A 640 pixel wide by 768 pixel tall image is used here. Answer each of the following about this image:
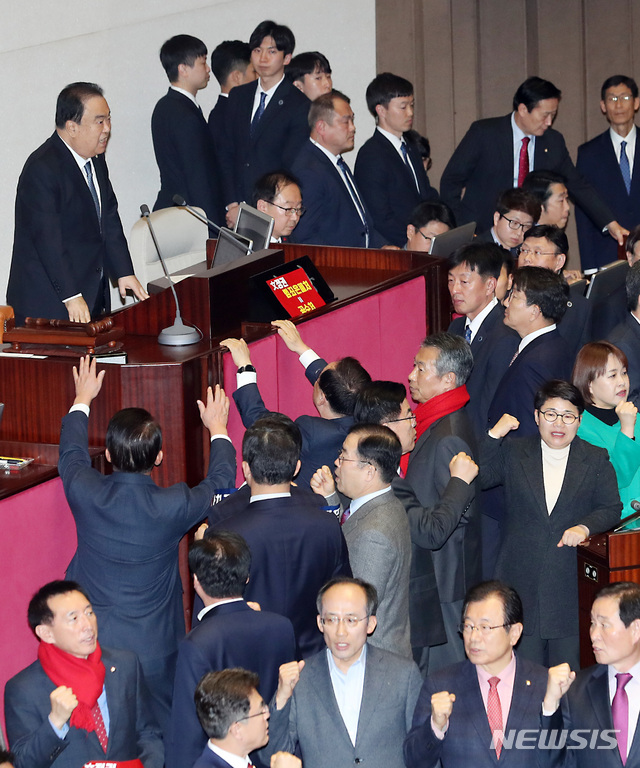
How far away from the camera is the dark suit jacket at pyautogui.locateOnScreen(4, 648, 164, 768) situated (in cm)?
276

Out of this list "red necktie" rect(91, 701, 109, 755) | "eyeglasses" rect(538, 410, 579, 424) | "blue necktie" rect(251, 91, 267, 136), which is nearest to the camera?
"red necktie" rect(91, 701, 109, 755)

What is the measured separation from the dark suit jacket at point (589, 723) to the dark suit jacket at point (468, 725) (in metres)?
0.05

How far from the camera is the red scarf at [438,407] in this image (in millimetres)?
3779

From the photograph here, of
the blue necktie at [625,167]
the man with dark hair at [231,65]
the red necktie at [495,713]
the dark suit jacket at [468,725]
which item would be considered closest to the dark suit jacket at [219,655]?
the dark suit jacket at [468,725]

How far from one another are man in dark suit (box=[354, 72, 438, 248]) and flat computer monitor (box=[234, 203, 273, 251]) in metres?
1.39

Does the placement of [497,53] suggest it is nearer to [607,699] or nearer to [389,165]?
[389,165]

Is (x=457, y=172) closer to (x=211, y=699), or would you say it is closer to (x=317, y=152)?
(x=317, y=152)

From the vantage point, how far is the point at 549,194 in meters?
5.88

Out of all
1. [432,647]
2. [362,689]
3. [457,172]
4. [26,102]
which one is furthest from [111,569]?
[457,172]

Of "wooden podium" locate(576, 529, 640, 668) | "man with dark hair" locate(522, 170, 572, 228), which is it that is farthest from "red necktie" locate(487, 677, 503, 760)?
"man with dark hair" locate(522, 170, 572, 228)

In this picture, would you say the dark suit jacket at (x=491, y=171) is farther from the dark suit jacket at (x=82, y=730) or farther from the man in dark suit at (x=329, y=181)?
the dark suit jacket at (x=82, y=730)

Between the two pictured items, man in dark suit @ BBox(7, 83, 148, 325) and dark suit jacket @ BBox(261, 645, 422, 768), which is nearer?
dark suit jacket @ BBox(261, 645, 422, 768)

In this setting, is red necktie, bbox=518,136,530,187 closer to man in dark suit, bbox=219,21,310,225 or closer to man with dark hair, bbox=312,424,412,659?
man in dark suit, bbox=219,21,310,225

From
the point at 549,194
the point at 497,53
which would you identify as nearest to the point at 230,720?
the point at 549,194
